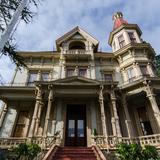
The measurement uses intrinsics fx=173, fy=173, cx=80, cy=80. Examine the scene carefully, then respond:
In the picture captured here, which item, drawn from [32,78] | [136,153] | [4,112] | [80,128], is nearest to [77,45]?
[32,78]

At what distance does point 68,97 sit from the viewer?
14914 millimetres

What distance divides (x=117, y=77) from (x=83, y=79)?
4.75m

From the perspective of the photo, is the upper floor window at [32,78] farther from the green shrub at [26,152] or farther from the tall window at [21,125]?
the green shrub at [26,152]

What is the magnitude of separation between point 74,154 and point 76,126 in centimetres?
458

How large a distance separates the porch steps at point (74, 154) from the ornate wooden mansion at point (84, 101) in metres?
0.85

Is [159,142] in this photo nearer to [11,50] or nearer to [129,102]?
[129,102]

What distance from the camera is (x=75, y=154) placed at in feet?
32.1

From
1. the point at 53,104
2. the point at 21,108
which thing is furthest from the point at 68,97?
the point at 21,108

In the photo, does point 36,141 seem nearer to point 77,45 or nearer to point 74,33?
point 77,45

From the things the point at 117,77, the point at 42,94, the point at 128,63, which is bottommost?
the point at 42,94

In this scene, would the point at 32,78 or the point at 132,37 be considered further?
the point at 132,37

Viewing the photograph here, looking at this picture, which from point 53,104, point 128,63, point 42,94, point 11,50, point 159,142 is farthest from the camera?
point 128,63

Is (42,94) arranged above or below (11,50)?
above

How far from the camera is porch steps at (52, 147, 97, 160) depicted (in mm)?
9274
